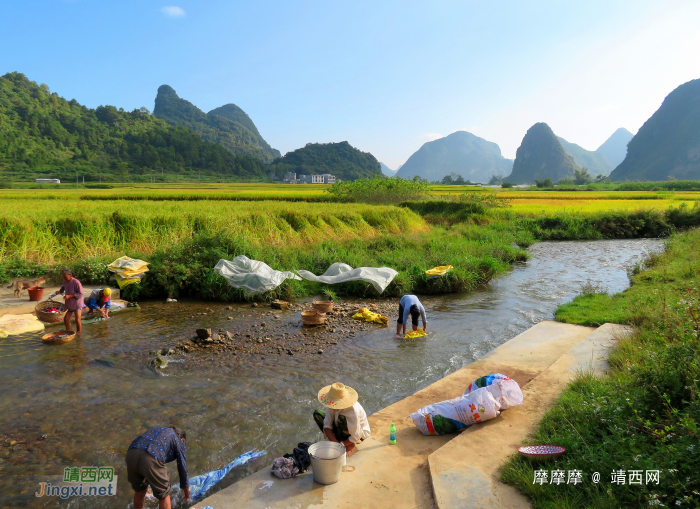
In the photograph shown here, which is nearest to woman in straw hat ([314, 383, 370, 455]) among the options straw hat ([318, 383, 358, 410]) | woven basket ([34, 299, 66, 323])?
straw hat ([318, 383, 358, 410])

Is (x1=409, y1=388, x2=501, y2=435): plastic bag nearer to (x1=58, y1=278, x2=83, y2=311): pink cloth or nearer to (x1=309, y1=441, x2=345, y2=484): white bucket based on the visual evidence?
(x1=309, y1=441, x2=345, y2=484): white bucket

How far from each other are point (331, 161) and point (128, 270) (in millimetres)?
101472

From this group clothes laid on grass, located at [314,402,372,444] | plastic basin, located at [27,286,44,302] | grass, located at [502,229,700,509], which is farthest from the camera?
plastic basin, located at [27,286,44,302]

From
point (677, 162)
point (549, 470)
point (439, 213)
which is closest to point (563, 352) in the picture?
point (549, 470)

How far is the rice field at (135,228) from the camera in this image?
35.0 feet

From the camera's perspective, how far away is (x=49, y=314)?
23.9 ft

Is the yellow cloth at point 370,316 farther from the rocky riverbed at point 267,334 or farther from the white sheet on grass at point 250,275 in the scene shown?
the white sheet on grass at point 250,275

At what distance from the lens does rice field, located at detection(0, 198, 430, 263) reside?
1068 cm

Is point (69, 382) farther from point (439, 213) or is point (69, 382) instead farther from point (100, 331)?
point (439, 213)

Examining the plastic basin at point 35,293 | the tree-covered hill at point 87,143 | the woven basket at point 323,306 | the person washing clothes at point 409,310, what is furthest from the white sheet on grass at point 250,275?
the tree-covered hill at point 87,143

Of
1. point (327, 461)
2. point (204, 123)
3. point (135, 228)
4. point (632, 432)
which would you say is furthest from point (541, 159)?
point (327, 461)

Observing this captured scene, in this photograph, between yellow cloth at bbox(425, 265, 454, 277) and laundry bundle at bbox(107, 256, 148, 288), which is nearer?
laundry bundle at bbox(107, 256, 148, 288)

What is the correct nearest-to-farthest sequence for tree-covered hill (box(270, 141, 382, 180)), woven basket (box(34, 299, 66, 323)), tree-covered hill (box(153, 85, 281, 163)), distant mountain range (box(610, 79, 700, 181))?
woven basket (box(34, 299, 66, 323)), tree-covered hill (box(270, 141, 382, 180)), distant mountain range (box(610, 79, 700, 181)), tree-covered hill (box(153, 85, 281, 163))

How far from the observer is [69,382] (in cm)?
528
